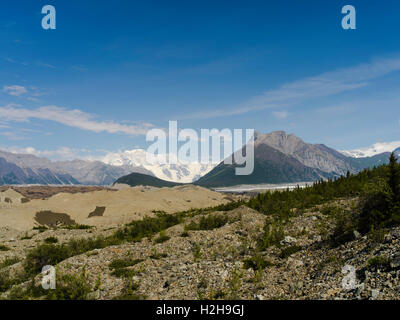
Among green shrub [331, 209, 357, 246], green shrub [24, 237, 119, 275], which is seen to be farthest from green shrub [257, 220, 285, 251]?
green shrub [24, 237, 119, 275]

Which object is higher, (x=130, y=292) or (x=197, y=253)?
(x=197, y=253)

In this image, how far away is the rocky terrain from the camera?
11.2 m

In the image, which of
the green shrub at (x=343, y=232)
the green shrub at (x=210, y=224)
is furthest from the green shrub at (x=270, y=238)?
the green shrub at (x=210, y=224)

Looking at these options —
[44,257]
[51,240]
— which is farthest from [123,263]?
[51,240]

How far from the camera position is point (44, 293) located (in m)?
13.6

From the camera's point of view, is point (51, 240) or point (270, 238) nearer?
point (270, 238)

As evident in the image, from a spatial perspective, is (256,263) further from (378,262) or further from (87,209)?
(87,209)

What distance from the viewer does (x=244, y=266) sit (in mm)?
15156

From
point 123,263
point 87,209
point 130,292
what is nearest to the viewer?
point 130,292

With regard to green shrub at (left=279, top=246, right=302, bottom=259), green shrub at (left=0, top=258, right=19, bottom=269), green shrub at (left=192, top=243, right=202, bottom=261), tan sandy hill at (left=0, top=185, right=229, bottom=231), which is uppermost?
green shrub at (left=279, top=246, right=302, bottom=259)

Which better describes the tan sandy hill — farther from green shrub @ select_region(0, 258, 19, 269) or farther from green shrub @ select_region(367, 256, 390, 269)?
green shrub @ select_region(367, 256, 390, 269)

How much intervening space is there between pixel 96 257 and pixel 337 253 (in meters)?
15.4
